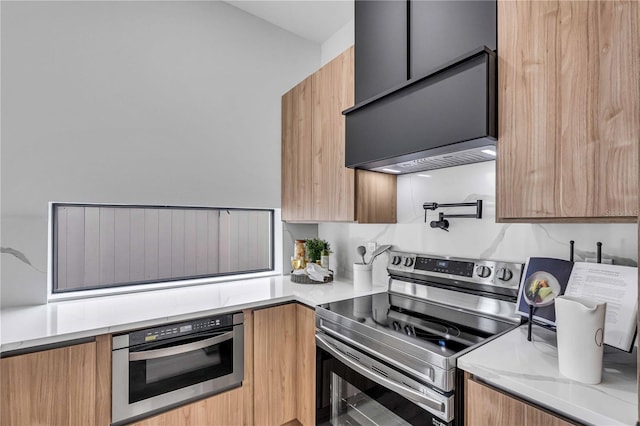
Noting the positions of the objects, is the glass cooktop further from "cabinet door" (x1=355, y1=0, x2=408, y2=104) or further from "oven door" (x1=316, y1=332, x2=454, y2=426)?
"cabinet door" (x1=355, y1=0, x2=408, y2=104)

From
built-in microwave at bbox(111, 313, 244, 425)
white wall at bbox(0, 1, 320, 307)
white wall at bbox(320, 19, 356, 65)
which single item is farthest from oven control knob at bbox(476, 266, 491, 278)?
white wall at bbox(320, 19, 356, 65)

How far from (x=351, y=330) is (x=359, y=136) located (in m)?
0.99

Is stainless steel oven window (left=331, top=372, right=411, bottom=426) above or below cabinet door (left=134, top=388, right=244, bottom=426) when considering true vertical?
above

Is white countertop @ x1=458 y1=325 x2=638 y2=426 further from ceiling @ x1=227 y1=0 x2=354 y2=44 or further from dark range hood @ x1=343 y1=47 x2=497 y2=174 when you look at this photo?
ceiling @ x1=227 y1=0 x2=354 y2=44

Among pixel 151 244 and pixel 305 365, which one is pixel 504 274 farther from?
pixel 151 244

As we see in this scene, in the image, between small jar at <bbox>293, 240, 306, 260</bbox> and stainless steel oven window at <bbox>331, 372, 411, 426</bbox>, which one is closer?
stainless steel oven window at <bbox>331, 372, 411, 426</bbox>

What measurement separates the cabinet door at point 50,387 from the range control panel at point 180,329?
173mm

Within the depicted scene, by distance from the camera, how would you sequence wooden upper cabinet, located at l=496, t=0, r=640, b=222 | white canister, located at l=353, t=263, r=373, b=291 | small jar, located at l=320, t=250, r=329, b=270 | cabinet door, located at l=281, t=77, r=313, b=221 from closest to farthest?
wooden upper cabinet, located at l=496, t=0, r=640, b=222 → white canister, located at l=353, t=263, r=373, b=291 → cabinet door, located at l=281, t=77, r=313, b=221 → small jar, located at l=320, t=250, r=329, b=270

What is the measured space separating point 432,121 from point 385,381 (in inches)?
42.1

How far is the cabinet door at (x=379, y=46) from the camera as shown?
60.6 inches

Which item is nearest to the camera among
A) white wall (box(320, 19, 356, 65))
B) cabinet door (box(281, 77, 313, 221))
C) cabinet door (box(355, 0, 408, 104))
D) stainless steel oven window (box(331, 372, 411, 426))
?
stainless steel oven window (box(331, 372, 411, 426))

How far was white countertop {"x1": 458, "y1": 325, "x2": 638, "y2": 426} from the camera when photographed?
2.55ft

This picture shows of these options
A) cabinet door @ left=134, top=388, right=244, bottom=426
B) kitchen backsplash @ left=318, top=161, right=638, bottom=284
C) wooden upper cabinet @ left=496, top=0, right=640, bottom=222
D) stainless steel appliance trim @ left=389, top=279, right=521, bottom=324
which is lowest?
cabinet door @ left=134, top=388, right=244, bottom=426

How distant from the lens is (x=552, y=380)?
0.90 m
